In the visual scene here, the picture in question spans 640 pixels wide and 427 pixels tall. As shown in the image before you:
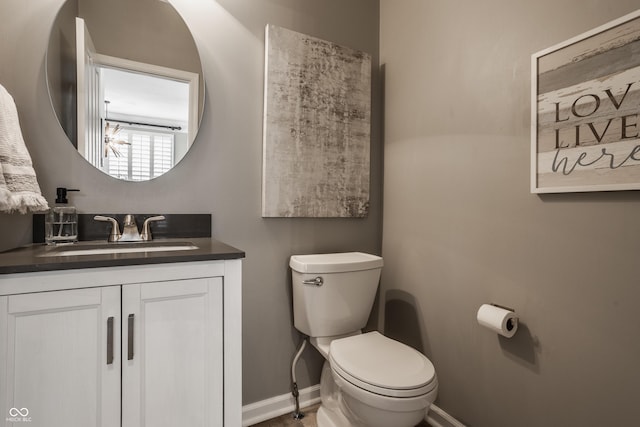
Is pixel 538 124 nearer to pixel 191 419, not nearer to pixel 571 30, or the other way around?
pixel 571 30

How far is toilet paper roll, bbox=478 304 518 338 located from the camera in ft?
3.92

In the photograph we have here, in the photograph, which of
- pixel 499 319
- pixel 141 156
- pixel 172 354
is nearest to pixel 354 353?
pixel 499 319

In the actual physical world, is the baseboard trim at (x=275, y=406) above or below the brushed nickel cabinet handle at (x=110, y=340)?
below

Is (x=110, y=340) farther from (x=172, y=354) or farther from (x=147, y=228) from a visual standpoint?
(x=147, y=228)

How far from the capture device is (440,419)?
1.55m

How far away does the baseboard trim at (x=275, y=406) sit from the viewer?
159cm

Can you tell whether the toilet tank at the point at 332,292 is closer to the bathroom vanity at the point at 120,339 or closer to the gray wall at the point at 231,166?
the gray wall at the point at 231,166

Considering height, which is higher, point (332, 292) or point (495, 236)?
point (495, 236)

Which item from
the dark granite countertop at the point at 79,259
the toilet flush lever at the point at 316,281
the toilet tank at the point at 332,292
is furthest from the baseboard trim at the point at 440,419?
the dark granite countertop at the point at 79,259

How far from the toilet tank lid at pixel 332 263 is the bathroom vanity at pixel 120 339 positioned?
497mm

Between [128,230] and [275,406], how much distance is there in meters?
1.15

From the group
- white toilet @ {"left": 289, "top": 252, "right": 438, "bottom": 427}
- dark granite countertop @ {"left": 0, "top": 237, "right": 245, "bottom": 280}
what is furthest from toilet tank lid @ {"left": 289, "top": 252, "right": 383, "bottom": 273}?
dark granite countertop @ {"left": 0, "top": 237, "right": 245, "bottom": 280}

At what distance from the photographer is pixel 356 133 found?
1846 mm

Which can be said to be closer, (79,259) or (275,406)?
(79,259)
